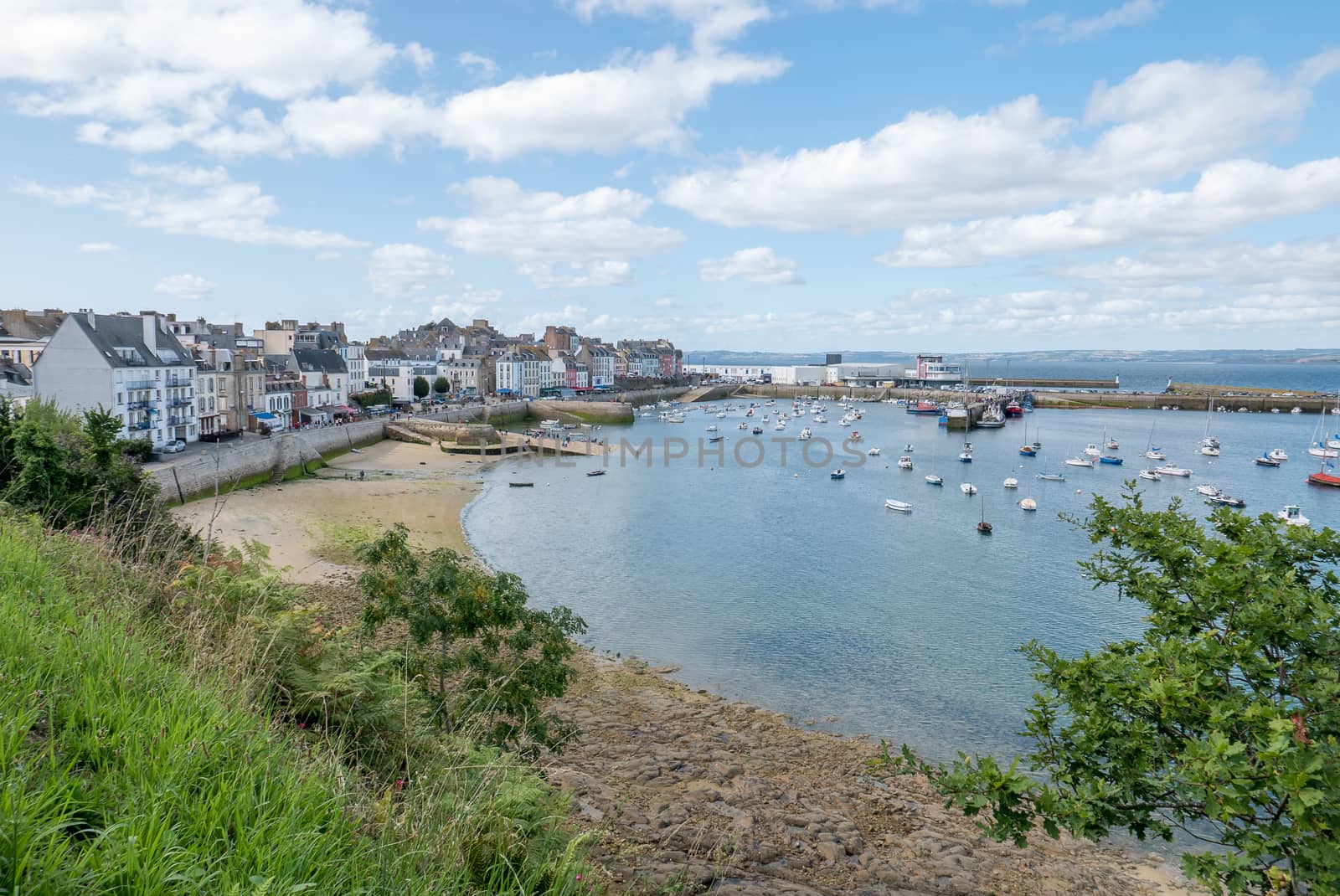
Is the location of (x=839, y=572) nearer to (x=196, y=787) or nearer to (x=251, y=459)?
(x=196, y=787)

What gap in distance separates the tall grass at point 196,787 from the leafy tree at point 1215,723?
12.0ft

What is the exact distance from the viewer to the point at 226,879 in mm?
2910

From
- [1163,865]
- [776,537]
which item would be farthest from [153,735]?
[776,537]

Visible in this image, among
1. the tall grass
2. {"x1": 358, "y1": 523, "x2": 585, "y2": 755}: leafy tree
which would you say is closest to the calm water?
{"x1": 358, "y1": 523, "x2": 585, "y2": 755}: leafy tree

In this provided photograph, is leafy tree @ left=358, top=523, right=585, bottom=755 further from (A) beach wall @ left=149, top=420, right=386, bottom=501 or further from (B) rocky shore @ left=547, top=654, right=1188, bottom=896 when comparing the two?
(A) beach wall @ left=149, top=420, right=386, bottom=501

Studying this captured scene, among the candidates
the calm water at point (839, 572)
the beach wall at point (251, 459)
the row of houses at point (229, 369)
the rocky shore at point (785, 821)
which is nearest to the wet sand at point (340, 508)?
the beach wall at point (251, 459)

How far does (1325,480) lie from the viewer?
184 feet

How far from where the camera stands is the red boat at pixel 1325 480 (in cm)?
5559

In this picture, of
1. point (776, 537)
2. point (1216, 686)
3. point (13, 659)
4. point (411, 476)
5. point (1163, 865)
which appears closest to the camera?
point (13, 659)

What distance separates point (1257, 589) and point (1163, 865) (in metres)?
10.00

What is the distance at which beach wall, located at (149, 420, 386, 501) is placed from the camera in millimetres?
37969

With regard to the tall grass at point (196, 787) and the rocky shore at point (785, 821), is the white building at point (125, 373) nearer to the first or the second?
the rocky shore at point (785, 821)

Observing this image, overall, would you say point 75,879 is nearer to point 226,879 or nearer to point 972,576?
point 226,879

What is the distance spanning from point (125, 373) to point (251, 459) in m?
8.08
